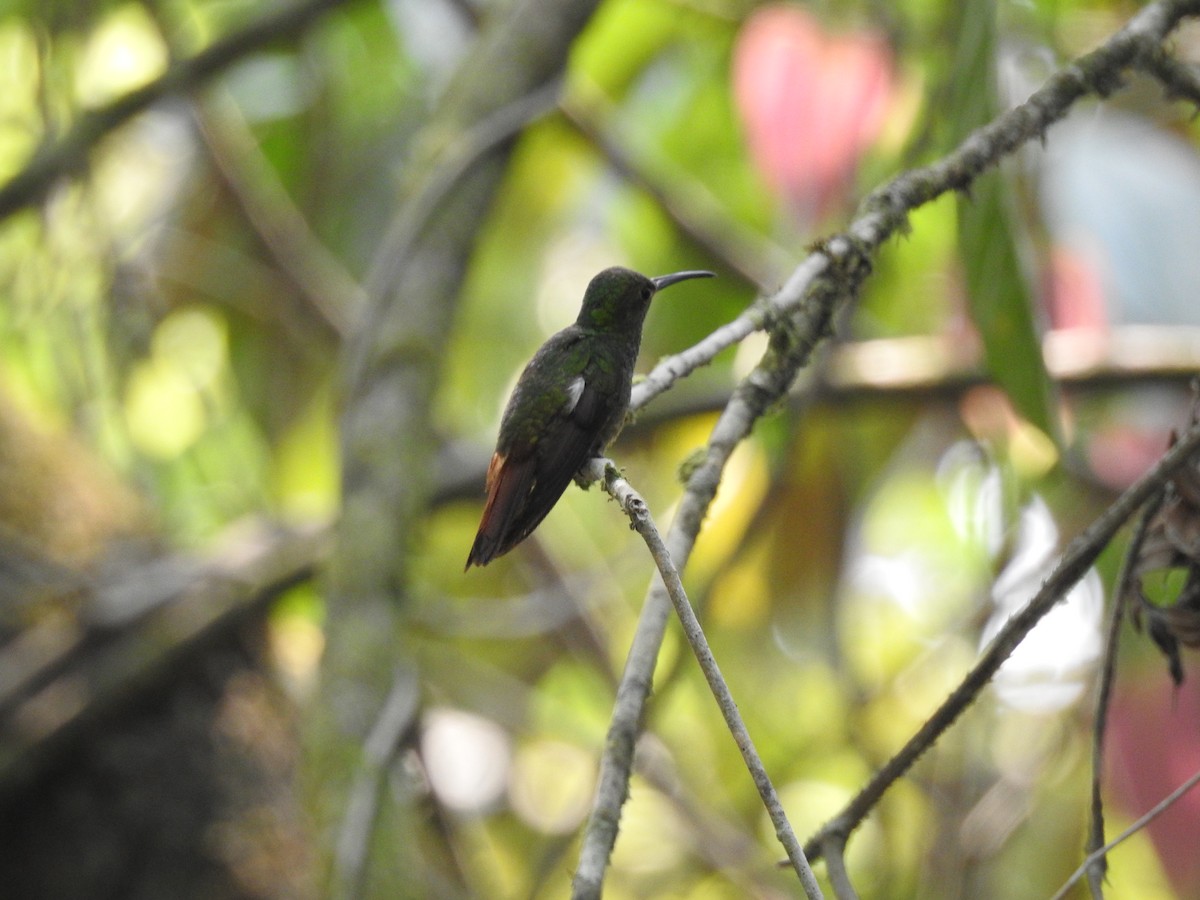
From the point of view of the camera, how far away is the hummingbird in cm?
210

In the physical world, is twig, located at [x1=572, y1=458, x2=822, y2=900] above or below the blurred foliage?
below

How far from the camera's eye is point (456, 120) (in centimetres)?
392

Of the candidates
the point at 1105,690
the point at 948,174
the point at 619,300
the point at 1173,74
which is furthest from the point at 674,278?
the point at 1105,690

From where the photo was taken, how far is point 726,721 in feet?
4.06

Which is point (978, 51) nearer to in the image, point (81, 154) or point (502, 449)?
point (502, 449)

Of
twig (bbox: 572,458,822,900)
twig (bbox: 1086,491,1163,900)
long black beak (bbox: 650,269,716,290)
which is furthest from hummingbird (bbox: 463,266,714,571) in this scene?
twig (bbox: 1086,491,1163,900)

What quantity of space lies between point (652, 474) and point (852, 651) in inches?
40.8

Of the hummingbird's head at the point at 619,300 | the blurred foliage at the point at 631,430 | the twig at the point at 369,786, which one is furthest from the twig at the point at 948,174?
the twig at the point at 369,786

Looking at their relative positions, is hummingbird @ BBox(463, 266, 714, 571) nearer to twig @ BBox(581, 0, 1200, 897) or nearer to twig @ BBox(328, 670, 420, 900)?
twig @ BBox(581, 0, 1200, 897)

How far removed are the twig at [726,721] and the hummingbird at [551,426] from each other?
72cm

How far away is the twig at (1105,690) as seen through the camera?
1585 mm

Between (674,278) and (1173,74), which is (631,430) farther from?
(1173,74)

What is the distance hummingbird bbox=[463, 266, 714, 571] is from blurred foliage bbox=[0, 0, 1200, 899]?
82cm

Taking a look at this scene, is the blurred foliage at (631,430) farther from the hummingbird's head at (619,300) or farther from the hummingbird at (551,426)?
the hummingbird at (551,426)
